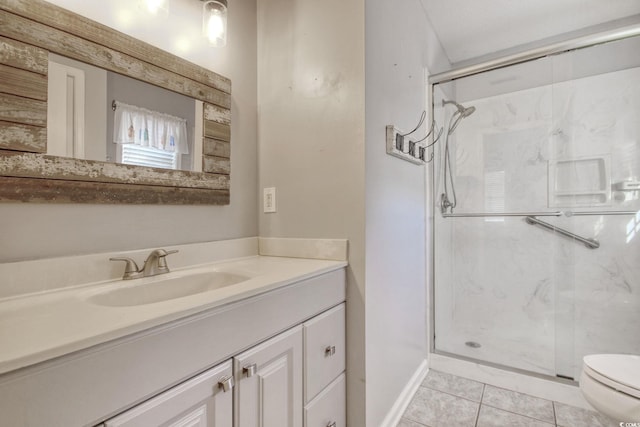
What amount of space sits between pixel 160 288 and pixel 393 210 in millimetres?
1093

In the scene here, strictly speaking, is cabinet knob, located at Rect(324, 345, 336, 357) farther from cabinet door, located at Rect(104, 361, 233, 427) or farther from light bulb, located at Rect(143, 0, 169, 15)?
light bulb, located at Rect(143, 0, 169, 15)

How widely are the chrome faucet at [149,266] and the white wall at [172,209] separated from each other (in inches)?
2.6

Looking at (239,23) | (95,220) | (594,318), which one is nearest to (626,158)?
(594,318)

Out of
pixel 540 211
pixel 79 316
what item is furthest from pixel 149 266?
pixel 540 211

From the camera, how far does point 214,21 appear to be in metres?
1.27

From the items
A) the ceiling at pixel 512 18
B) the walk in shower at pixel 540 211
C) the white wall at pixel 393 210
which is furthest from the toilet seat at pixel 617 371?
the ceiling at pixel 512 18

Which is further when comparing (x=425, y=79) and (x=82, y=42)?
(x=425, y=79)

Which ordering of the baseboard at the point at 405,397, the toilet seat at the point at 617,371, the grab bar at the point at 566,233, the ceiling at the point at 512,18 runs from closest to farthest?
the toilet seat at the point at 617,371 < the baseboard at the point at 405,397 < the ceiling at the point at 512,18 < the grab bar at the point at 566,233

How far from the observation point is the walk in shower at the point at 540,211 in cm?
199

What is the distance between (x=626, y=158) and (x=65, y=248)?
3.06m

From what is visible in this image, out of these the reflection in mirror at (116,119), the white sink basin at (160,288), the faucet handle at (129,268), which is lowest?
the white sink basin at (160,288)

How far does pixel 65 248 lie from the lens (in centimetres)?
93

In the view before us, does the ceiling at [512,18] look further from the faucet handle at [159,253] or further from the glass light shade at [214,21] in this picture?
the faucet handle at [159,253]

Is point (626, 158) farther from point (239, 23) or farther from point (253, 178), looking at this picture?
point (239, 23)
